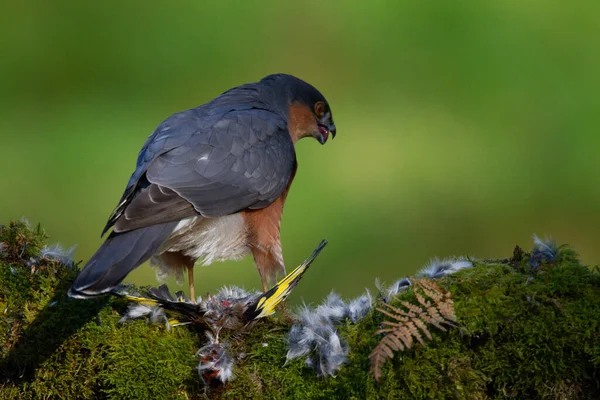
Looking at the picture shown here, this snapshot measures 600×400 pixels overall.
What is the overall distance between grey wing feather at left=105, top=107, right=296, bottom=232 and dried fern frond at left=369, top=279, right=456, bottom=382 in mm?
1356

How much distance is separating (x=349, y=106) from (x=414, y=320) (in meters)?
7.74

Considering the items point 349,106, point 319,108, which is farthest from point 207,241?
point 349,106

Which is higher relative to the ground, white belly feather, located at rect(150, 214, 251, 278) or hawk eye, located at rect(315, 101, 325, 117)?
hawk eye, located at rect(315, 101, 325, 117)

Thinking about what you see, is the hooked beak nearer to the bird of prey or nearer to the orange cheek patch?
the orange cheek patch

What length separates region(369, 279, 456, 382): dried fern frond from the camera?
2.71 m

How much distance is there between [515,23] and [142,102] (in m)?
4.79

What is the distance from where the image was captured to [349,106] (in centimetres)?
1037

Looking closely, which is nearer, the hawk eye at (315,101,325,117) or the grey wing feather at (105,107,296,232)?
the grey wing feather at (105,107,296,232)

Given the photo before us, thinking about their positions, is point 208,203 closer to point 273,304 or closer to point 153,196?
point 153,196

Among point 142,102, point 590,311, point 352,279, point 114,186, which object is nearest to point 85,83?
point 142,102

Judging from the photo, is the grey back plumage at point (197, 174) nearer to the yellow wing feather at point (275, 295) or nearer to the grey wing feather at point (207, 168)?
the grey wing feather at point (207, 168)

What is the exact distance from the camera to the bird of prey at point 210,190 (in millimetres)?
3803

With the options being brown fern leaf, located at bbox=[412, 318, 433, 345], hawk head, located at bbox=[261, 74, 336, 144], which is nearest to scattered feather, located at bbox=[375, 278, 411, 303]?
brown fern leaf, located at bbox=[412, 318, 433, 345]

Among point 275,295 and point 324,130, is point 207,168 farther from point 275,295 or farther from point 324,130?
point 324,130
